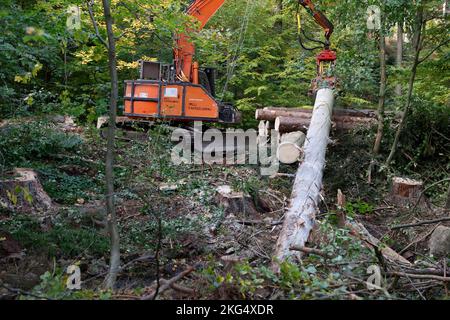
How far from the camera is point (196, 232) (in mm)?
5945

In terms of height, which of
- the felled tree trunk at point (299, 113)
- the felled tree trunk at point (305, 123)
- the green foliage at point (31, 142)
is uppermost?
the felled tree trunk at point (299, 113)

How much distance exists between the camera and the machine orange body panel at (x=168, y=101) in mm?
9945

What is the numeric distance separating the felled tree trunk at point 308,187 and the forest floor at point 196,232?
196 mm

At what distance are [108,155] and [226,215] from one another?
244cm

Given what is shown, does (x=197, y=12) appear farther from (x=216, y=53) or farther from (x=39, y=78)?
(x=39, y=78)

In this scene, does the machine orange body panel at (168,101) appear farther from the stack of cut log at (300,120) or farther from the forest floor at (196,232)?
the stack of cut log at (300,120)

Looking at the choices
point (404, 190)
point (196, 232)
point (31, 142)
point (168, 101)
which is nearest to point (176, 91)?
point (168, 101)

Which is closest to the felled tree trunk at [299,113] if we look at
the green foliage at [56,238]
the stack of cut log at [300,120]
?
the stack of cut log at [300,120]

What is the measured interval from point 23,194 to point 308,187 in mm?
3826

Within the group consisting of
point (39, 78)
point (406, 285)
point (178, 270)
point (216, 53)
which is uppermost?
point (216, 53)

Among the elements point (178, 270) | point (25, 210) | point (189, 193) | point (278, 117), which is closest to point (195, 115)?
point (278, 117)

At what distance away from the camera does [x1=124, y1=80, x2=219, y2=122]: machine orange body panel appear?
9945 millimetres

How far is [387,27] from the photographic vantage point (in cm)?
747

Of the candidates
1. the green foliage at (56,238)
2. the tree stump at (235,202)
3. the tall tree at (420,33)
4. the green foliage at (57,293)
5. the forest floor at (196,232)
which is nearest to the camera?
the green foliage at (57,293)
